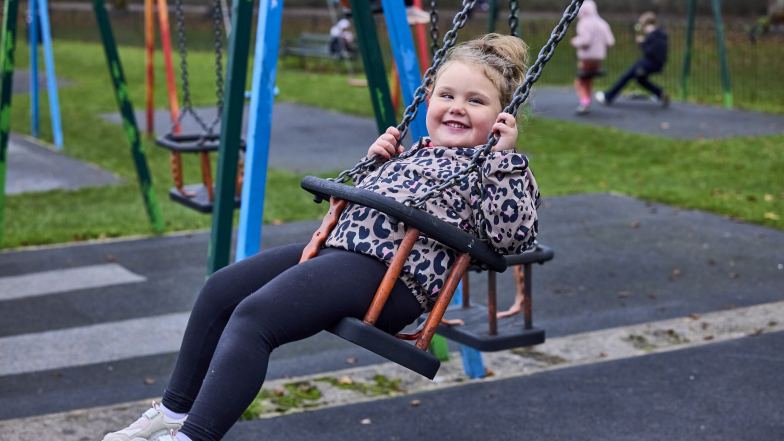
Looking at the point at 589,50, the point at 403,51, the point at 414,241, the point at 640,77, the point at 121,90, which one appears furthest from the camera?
the point at 640,77

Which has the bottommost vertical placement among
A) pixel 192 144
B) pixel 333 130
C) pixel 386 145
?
pixel 333 130

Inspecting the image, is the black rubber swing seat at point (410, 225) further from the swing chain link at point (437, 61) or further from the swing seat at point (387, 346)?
the swing chain link at point (437, 61)

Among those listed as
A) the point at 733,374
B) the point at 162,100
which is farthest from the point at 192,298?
the point at 162,100

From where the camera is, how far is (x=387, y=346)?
3.17m

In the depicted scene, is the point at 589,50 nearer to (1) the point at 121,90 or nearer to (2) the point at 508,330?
(1) the point at 121,90

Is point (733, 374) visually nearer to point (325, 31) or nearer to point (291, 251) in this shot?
point (291, 251)

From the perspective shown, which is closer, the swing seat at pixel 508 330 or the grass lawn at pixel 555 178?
the swing seat at pixel 508 330

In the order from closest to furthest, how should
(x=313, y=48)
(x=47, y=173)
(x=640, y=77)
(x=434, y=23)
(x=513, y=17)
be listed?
(x=513, y=17)
(x=434, y=23)
(x=47, y=173)
(x=640, y=77)
(x=313, y=48)

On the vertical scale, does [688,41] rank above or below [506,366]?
above

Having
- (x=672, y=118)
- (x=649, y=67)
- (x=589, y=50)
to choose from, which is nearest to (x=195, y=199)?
(x=672, y=118)

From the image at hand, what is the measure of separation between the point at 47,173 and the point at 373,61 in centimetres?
672

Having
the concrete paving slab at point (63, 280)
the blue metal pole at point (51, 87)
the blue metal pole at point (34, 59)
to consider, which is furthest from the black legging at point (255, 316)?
the blue metal pole at point (34, 59)

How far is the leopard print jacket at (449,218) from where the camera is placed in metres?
3.36

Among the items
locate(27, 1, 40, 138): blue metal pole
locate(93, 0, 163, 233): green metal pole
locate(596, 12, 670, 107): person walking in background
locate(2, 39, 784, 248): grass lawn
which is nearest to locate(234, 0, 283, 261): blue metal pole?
locate(93, 0, 163, 233): green metal pole
